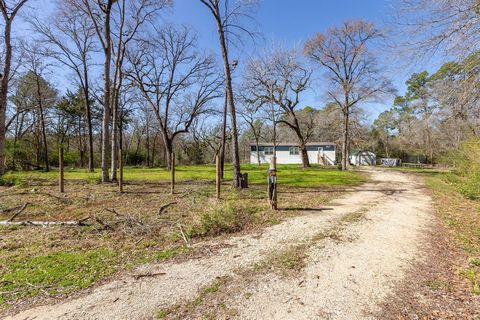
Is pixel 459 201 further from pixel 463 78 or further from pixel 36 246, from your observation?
pixel 36 246

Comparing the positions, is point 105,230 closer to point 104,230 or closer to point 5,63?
point 104,230

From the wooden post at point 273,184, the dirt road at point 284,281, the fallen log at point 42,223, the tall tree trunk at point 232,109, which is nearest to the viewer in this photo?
the dirt road at point 284,281

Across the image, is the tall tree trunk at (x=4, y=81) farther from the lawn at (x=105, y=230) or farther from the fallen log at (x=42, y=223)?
the fallen log at (x=42, y=223)

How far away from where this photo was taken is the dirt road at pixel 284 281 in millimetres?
2277

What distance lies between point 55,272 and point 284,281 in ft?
9.78

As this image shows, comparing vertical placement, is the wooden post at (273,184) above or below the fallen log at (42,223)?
above

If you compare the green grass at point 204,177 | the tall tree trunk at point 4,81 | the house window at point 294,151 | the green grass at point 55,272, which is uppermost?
the tall tree trunk at point 4,81

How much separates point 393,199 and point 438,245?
418 centimetres

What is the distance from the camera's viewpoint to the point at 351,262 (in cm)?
330

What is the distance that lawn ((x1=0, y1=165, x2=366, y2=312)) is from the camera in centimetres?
294

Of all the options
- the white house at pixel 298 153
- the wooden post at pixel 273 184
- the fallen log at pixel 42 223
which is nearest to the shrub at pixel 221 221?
the wooden post at pixel 273 184

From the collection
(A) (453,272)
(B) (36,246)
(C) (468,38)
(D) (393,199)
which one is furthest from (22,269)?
(D) (393,199)

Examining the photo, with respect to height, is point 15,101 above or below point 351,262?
above

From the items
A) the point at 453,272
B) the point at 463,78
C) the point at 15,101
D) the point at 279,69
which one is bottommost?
the point at 453,272
